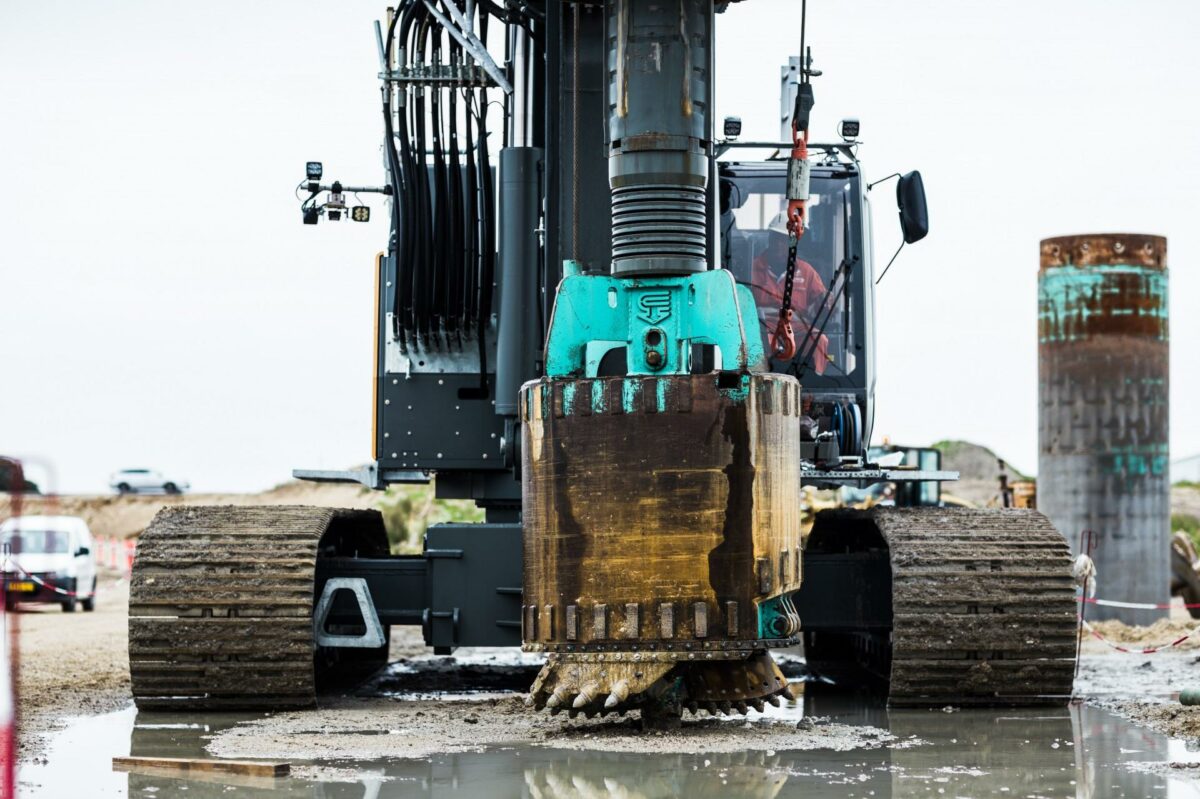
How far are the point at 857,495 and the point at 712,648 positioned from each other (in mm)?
23028

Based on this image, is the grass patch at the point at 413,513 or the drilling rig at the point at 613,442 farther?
the grass patch at the point at 413,513

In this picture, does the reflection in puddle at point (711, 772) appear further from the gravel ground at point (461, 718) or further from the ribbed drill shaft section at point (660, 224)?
the ribbed drill shaft section at point (660, 224)

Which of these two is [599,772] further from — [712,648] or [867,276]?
[867,276]

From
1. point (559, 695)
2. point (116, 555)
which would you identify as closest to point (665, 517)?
point (559, 695)

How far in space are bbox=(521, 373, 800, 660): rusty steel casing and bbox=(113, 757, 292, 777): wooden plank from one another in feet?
4.47

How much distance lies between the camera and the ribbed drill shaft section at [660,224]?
891cm

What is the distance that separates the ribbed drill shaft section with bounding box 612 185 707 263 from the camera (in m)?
8.91

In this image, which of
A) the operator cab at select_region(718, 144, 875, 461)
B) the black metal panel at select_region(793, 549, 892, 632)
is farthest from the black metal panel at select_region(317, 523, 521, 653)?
the operator cab at select_region(718, 144, 875, 461)

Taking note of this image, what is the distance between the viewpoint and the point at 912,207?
416 inches

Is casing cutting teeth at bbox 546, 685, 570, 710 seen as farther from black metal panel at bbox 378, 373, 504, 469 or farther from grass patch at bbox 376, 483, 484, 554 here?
grass patch at bbox 376, 483, 484, 554

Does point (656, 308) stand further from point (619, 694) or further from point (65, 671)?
point (65, 671)

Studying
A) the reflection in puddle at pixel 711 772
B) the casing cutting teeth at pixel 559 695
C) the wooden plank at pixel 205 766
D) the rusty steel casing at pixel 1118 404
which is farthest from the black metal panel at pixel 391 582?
the rusty steel casing at pixel 1118 404

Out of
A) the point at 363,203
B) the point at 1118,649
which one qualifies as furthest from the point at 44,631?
the point at 1118,649

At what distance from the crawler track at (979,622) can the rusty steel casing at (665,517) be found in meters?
2.05
